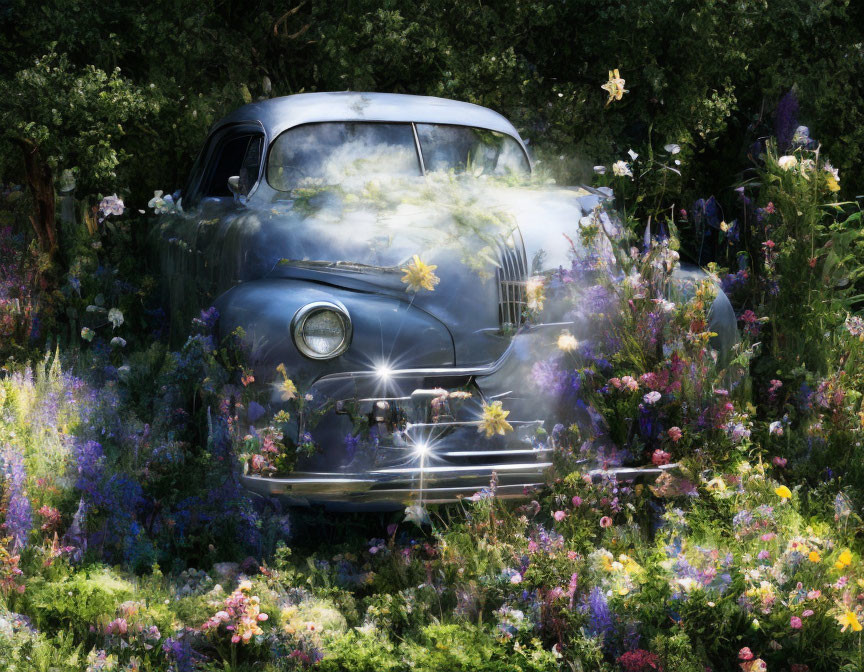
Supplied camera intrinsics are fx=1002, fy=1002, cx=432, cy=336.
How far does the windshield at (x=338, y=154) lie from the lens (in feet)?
16.4

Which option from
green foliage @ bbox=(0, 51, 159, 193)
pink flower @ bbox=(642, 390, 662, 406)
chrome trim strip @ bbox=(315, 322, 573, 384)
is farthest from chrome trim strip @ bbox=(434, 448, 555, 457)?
green foliage @ bbox=(0, 51, 159, 193)

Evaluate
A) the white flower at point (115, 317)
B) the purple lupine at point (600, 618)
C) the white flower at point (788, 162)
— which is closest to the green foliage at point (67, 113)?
the white flower at point (115, 317)

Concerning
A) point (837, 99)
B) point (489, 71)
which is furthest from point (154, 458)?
point (837, 99)

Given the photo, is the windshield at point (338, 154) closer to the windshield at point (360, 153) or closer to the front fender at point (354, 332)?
the windshield at point (360, 153)

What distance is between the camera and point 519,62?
27.0 ft

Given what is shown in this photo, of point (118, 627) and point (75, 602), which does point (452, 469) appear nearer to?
point (118, 627)

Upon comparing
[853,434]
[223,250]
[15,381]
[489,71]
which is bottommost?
[853,434]

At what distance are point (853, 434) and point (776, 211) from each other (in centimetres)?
128

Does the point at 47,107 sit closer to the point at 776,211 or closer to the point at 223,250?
the point at 223,250

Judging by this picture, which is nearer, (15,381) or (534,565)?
(534,565)

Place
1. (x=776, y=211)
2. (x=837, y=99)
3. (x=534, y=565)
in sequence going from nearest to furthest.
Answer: (x=534, y=565), (x=776, y=211), (x=837, y=99)

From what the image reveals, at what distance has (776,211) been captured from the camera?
521 centimetres

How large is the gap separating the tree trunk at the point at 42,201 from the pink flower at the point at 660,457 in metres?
4.39

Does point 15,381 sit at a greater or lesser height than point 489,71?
lesser
